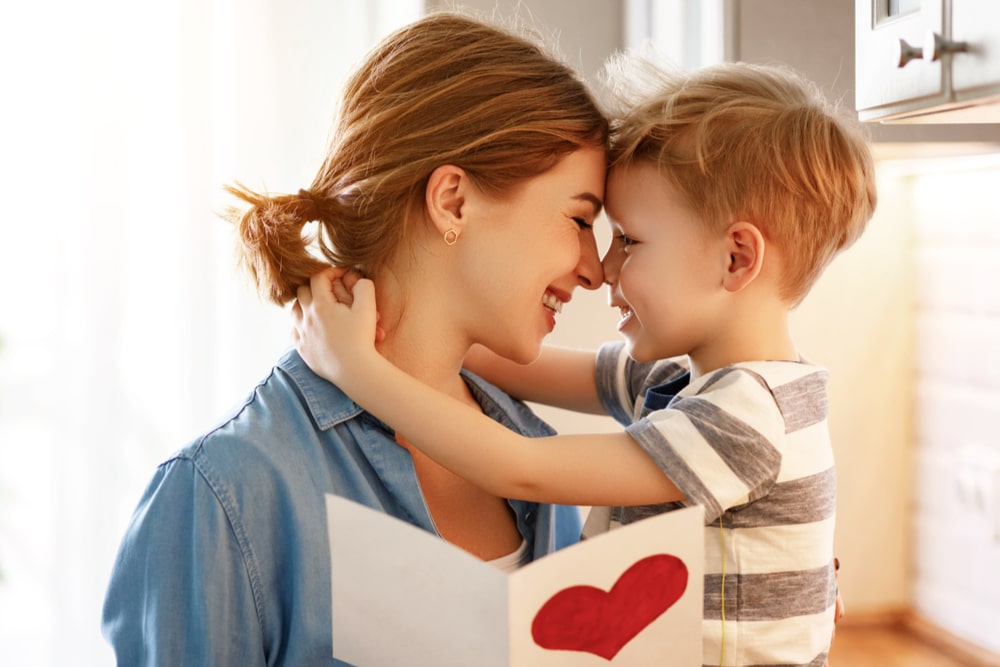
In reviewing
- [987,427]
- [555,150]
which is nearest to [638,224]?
[555,150]

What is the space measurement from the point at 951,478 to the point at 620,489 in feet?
3.26

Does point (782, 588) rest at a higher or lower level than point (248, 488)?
lower

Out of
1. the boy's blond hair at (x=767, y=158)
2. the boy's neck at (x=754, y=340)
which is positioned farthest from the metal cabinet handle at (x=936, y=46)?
the boy's neck at (x=754, y=340)

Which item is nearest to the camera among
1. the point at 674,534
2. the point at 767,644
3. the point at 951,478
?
the point at 674,534

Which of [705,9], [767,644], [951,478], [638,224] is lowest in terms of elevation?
[951,478]

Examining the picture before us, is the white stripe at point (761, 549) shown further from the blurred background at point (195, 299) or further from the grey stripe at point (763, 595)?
the blurred background at point (195, 299)

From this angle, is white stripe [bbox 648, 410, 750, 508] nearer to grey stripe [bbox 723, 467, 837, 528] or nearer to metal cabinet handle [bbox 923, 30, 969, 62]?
grey stripe [bbox 723, 467, 837, 528]

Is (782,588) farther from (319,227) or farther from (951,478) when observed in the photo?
(951,478)

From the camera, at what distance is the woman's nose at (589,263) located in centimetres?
111

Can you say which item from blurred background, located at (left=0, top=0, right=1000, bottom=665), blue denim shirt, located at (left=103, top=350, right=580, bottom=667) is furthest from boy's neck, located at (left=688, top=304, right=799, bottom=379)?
blurred background, located at (left=0, top=0, right=1000, bottom=665)

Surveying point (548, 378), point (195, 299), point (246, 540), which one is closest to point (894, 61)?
point (548, 378)

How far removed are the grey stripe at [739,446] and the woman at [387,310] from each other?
0.78ft

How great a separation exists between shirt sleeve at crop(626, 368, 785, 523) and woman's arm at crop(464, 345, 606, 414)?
365mm

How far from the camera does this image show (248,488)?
0.89m
